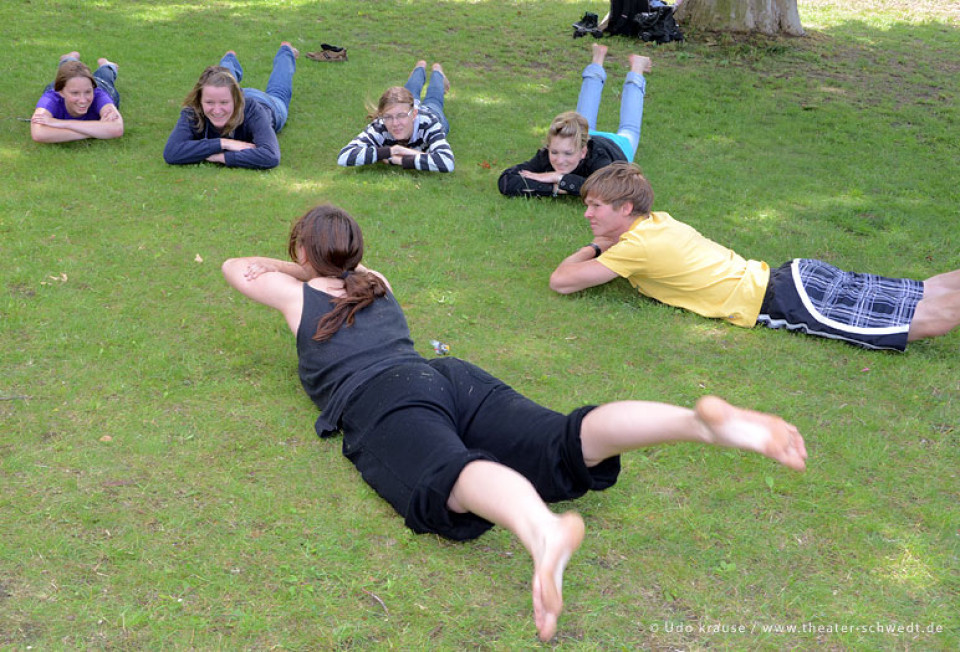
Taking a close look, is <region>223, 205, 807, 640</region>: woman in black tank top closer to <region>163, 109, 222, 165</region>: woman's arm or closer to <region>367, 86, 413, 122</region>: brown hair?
<region>163, 109, 222, 165</region>: woman's arm

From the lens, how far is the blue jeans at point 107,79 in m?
8.42

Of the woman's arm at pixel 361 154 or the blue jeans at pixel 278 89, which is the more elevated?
the blue jeans at pixel 278 89

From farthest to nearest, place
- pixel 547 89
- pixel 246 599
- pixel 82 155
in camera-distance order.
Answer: pixel 547 89, pixel 82 155, pixel 246 599

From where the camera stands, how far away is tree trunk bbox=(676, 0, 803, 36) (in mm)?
13188

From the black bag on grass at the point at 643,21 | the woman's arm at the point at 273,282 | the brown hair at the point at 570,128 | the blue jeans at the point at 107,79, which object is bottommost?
the woman's arm at the point at 273,282

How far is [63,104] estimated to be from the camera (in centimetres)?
782

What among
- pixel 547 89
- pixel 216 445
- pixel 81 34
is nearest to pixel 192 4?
pixel 81 34

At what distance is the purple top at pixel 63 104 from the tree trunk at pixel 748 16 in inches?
366

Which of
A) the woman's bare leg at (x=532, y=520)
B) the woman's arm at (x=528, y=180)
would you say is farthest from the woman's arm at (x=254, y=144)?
the woman's bare leg at (x=532, y=520)

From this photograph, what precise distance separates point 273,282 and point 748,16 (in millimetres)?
11365

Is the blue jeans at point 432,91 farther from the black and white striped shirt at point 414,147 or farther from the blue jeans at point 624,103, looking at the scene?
the blue jeans at point 624,103

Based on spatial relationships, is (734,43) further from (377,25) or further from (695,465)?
(695,465)

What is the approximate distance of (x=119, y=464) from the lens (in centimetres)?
382

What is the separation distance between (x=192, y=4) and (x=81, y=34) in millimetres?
2507
